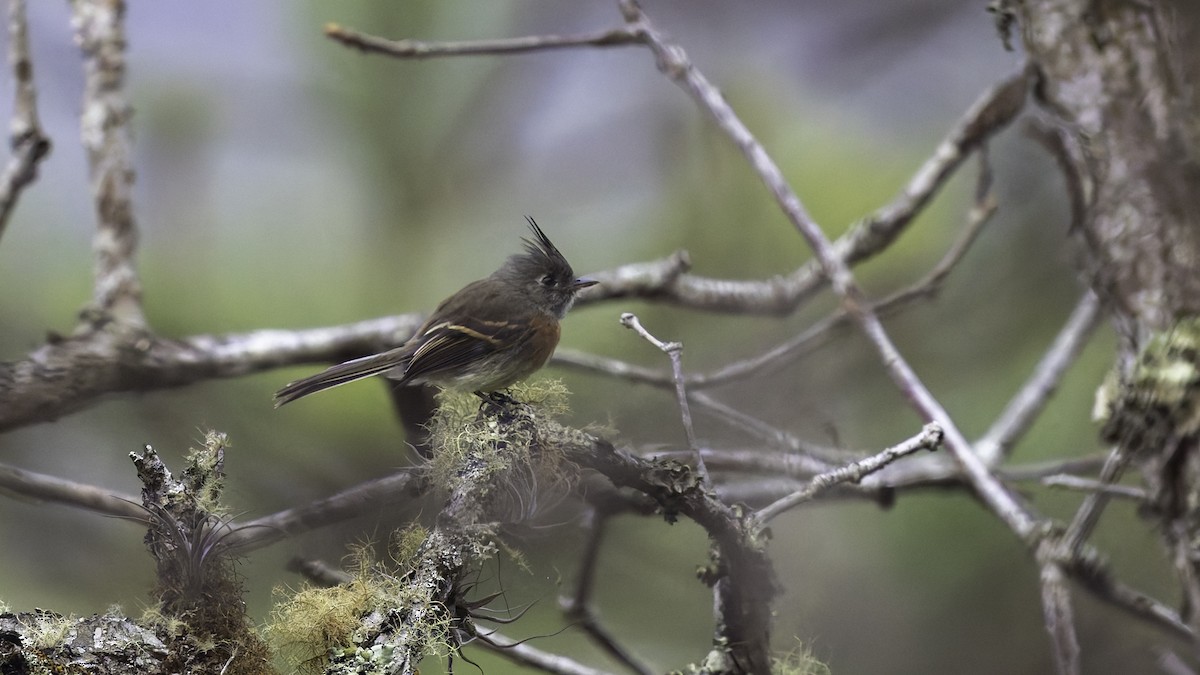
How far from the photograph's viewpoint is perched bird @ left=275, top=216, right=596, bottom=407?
1358 millimetres

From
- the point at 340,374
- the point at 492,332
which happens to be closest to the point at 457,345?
the point at 492,332

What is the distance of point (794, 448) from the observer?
5.50 feet

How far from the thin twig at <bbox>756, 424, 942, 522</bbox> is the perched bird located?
458 mm

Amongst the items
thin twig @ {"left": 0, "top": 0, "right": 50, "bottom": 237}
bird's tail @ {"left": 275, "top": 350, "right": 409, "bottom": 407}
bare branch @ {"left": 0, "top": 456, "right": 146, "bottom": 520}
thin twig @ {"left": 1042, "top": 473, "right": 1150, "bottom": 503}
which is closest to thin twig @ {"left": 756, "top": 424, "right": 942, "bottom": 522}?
thin twig @ {"left": 1042, "top": 473, "right": 1150, "bottom": 503}

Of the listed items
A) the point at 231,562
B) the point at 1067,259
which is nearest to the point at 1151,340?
the point at 1067,259

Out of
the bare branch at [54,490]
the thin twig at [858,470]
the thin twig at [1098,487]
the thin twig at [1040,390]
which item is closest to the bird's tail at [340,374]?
the bare branch at [54,490]

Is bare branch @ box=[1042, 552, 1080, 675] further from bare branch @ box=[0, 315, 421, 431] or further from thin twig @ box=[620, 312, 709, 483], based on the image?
bare branch @ box=[0, 315, 421, 431]

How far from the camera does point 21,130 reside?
1589 millimetres

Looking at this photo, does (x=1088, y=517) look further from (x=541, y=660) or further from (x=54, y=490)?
(x=54, y=490)

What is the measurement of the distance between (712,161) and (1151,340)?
2.14 meters

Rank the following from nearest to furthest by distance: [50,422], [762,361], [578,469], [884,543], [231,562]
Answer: [231,562] < [578,469] < [50,422] < [762,361] < [884,543]

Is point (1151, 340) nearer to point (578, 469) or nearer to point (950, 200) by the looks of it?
point (578, 469)

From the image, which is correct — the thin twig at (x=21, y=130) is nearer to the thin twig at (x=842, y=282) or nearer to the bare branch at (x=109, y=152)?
the bare branch at (x=109, y=152)

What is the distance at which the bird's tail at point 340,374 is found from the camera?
1.28m
